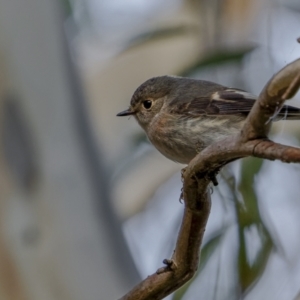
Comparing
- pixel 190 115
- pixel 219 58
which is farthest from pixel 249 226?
pixel 219 58

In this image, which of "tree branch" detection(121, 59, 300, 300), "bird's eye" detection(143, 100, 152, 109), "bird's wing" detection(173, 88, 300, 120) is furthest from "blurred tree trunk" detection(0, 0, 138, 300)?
"tree branch" detection(121, 59, 300, 300)

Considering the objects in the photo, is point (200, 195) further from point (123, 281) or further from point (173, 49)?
point (173, 49)

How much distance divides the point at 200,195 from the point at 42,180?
1.13 m

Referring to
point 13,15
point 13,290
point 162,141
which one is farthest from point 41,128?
point 162,141

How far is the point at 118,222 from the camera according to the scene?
7.45 feet

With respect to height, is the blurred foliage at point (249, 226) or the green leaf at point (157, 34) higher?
the green leaf at point (157, 34)

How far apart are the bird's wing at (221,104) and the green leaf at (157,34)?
603mm

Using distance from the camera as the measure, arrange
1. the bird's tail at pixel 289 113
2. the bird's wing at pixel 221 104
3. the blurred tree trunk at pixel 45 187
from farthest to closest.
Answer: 1. the blurred tree trunk at pixel 45 187
2. the bird's wing at pixel 221 104
3. the bird's tail at pixel 289 113

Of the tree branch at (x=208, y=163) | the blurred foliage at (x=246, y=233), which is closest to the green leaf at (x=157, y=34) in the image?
the blurred foliage at (x=246, y=233)

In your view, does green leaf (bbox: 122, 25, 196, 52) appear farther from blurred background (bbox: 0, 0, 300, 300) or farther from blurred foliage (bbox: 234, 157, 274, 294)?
blurred foliage (bbox: 234, 157, 274, 294)

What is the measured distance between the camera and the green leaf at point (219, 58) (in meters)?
2.03

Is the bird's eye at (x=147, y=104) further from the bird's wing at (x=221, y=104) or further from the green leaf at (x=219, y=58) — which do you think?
the green leaf at (x=219, y=58)

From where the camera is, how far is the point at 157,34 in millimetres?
2217

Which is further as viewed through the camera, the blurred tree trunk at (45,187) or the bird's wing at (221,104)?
the blurred tree trunk at (45,187)
